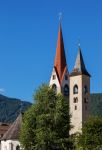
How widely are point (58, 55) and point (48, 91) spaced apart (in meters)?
55.2

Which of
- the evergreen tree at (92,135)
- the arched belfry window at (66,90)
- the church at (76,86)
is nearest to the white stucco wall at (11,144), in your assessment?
the evergreen tree at (92,135)

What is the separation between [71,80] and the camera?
426 feet

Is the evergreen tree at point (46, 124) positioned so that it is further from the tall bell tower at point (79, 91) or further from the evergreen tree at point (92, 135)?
the tall bell tower at point (79, 91)

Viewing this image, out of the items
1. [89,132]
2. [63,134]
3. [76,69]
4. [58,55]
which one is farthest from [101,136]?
[58,55]

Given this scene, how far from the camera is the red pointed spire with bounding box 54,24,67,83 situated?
13596cm

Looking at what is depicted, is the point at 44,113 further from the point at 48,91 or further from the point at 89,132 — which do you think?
the point at 89,132

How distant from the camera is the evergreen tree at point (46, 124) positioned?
78.8 m

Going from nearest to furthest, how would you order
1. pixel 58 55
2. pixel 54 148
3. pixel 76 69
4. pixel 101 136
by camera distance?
pixel 54 148 < pixel 101 136 < pixel 76 69 < pixel 58 55

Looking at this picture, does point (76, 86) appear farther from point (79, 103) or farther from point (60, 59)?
point (60, 59)

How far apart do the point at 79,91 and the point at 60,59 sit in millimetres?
12957

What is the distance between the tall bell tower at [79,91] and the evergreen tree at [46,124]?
4172cm

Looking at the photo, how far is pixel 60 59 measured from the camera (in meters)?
137

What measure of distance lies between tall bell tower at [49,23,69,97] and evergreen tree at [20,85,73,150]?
49.1 meters

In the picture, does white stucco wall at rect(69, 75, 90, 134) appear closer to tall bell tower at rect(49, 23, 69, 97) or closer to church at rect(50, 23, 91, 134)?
church at rect(50, 23, 91, 134)
